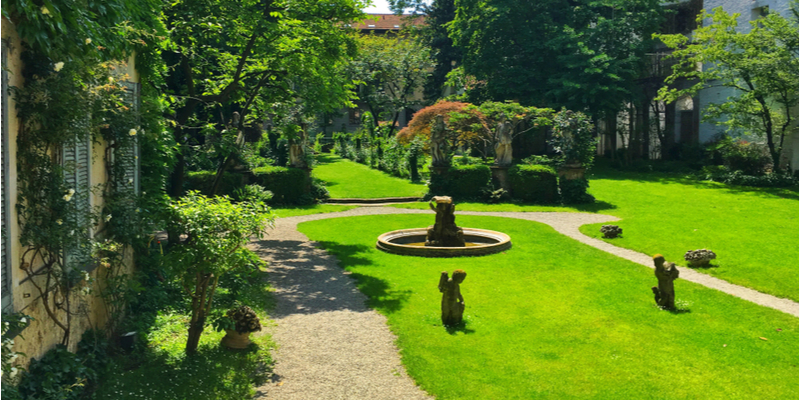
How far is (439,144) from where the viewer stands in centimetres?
2462

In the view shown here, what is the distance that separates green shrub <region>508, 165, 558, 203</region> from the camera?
23984 mm

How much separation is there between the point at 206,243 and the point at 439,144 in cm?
1767

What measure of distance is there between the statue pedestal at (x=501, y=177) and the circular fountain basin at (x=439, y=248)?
7.90m

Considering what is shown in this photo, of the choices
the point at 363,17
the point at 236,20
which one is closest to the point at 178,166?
the point at 236,20

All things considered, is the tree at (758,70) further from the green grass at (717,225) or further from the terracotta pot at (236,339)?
the terracotta pot at (236,339)

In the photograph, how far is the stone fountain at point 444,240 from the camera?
14969 mm

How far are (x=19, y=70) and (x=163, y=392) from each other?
11.5ft

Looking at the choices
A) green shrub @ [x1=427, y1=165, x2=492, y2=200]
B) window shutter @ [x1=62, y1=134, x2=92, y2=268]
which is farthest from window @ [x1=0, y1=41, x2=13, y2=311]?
green shrub @ [x1=427, y1=165, x2=492, y2=200]

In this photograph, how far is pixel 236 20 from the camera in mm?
14148

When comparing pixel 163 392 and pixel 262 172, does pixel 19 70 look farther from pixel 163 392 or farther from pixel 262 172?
pixel 262 172

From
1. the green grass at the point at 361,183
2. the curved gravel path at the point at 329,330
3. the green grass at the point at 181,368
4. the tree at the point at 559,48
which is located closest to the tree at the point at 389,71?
the tree at the point at 559,48

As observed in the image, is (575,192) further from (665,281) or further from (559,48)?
(665,281)

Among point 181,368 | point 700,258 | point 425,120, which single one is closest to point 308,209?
point 425,120

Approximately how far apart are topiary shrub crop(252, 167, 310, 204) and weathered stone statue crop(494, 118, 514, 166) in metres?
7.53
